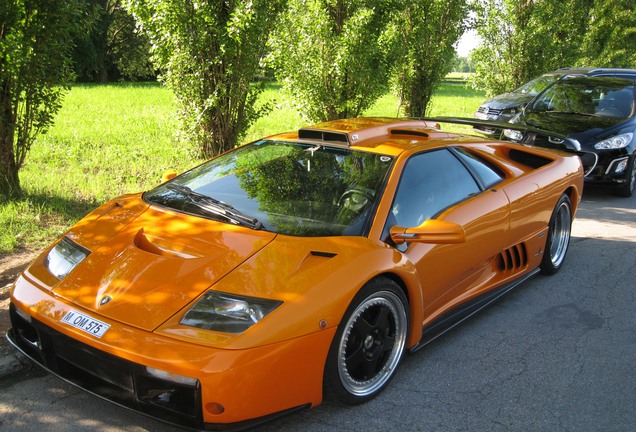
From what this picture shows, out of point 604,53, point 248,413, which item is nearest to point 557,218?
point 248,413

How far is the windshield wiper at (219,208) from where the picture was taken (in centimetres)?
267

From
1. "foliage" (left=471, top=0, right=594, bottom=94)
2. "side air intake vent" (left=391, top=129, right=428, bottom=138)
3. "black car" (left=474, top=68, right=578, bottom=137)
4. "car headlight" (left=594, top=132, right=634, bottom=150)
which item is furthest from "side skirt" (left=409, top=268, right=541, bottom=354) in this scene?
"foliage" (left=471, top=0, right=594, bottom=94)

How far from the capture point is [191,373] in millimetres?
1932

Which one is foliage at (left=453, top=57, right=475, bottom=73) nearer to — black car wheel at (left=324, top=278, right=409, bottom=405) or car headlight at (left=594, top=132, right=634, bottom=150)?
car headlight at (left=594, top=132, right=634, bottom=150)

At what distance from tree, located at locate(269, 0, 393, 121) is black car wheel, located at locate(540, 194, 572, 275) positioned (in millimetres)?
3668

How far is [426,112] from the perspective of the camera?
13.2 metres

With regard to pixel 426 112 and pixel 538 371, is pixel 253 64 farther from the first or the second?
pixel 426 112

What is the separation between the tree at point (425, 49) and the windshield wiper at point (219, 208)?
910 centimetres

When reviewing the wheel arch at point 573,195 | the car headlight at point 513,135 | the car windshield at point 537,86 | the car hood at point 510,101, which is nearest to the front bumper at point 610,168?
the car headlight at point 513,135

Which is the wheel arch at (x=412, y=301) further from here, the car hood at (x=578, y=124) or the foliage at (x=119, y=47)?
the foliage at (x=119, y=47)

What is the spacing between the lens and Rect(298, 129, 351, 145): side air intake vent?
324cm

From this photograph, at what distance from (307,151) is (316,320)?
1.41m

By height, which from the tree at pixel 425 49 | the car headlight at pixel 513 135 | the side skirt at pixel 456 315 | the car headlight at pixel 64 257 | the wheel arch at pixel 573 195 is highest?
the tree at pixel 425 49

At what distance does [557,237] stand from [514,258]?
1.07m
